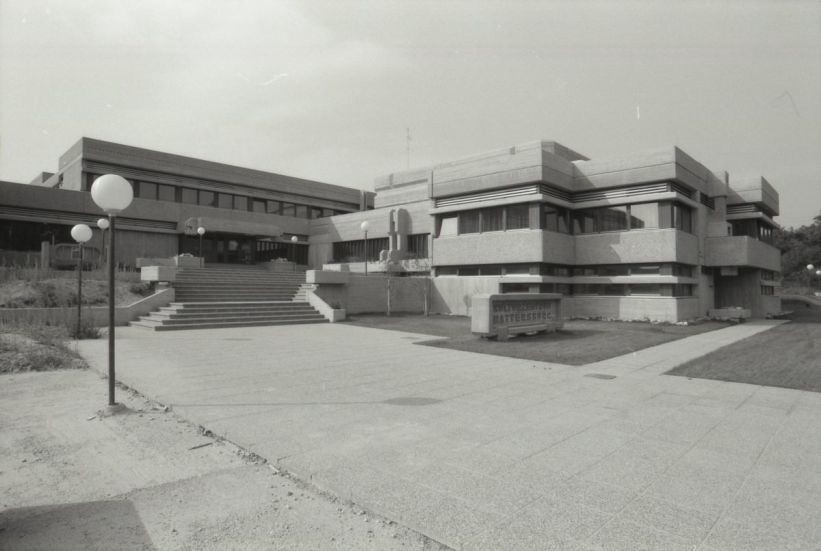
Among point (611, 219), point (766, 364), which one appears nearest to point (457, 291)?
point (611, 219)

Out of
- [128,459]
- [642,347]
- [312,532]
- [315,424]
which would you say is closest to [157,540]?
[312,532]

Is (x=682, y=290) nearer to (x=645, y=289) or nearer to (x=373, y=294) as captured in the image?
(x=645, y=289)

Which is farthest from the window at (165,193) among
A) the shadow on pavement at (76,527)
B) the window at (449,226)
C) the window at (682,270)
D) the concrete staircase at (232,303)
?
the shadow on pavement at (76,527)

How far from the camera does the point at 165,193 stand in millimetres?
36156

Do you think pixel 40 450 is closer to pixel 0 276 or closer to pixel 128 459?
pixel 128 459

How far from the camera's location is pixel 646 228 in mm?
21344

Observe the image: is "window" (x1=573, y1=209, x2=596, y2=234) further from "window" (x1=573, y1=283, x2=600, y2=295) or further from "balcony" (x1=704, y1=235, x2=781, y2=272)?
"balcony" (x1=704, y1=235, x2=781, y2=272)

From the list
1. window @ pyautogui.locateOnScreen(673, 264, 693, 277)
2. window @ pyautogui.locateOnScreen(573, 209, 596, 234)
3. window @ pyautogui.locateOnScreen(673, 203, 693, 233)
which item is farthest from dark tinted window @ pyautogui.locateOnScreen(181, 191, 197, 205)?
window @ pyautogui.locateOnScreen(673, 264, 693, 277)

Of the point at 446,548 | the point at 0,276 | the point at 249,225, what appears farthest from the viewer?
the point at 249,225

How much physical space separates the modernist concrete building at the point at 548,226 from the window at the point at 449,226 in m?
0.08

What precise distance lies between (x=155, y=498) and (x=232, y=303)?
17259 millimetres

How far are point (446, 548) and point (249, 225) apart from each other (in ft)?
114

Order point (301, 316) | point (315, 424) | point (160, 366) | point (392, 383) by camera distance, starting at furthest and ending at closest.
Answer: point (301, 316) < point (160, 366) < point (392, 383) < point (315, 424)

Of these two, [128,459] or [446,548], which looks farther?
[128,459]
